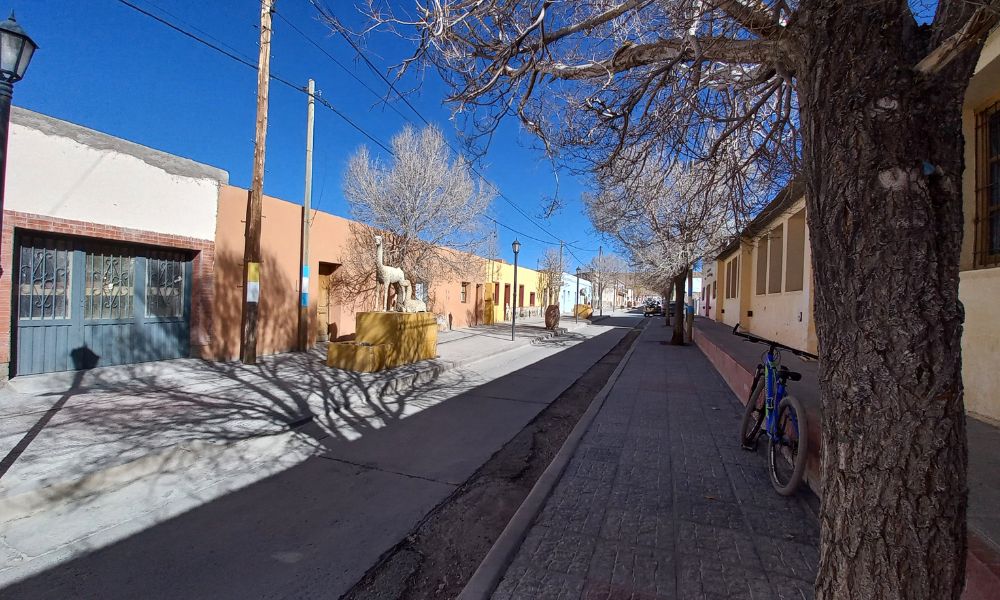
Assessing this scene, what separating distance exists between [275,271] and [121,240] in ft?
11.9

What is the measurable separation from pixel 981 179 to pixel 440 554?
6.59 meters

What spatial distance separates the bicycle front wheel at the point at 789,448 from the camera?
11.3 feet

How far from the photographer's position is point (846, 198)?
146 cm

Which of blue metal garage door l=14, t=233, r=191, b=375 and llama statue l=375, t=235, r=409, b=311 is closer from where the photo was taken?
blue metal garage door l=14, t=233, r=191, b=375

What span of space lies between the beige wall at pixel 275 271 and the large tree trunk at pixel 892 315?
10.8 meters

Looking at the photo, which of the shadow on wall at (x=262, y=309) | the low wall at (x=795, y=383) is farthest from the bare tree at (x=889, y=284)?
the shadow on wall at (x=262, y=309)

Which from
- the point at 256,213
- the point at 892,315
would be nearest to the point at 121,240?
the point at 256,213

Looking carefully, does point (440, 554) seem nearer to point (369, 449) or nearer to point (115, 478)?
point (369, 449)

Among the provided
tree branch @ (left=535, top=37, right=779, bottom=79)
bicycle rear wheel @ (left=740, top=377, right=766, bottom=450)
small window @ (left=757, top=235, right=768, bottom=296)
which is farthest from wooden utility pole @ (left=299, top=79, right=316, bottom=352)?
small window @ (left=757, top=235, right=768, bottom=296)

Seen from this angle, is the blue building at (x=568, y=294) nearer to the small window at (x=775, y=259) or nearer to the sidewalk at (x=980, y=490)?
the small window at (x=775, y=259)

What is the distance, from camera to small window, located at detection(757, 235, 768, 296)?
14862 millimetres

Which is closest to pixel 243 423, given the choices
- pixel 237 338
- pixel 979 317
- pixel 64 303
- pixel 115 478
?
pixel 115 478

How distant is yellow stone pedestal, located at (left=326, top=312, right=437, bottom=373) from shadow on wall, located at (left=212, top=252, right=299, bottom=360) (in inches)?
91.4

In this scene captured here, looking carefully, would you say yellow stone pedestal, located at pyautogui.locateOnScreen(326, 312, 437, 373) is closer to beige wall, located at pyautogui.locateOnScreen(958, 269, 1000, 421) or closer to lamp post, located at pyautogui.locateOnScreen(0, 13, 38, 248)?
lamp post, located at pyautogui.locateOnScreen(0, 13, 38, 248)
